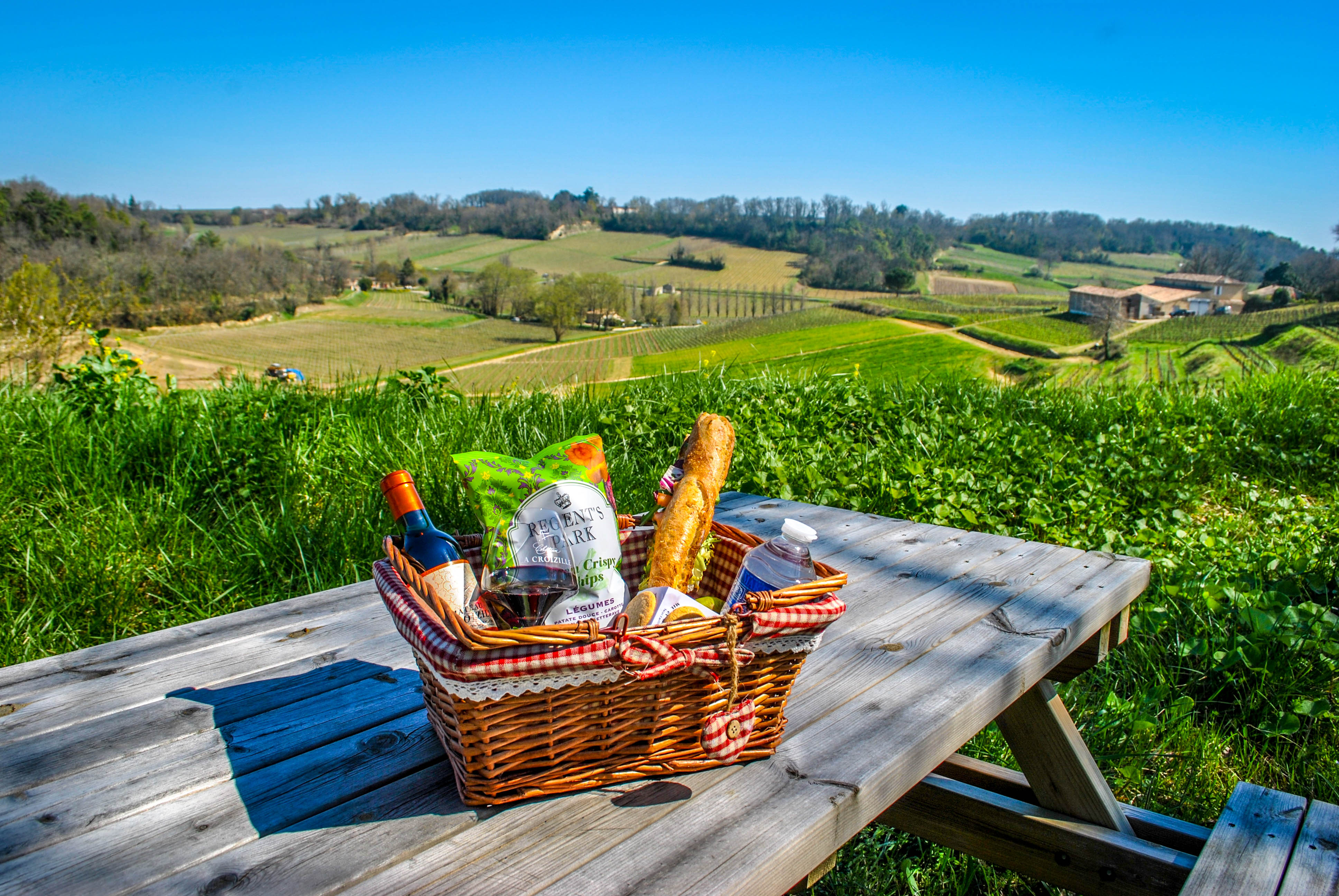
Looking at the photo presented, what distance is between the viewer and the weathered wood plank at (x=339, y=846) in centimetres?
78

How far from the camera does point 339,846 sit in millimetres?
842

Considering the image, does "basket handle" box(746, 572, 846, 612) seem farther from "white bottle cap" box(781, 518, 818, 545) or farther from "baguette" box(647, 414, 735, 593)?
"baguette" box(647, 414, 735, 593)

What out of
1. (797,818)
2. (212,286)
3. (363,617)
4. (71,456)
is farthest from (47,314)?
(212,286)

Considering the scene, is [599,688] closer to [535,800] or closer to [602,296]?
[535,800]

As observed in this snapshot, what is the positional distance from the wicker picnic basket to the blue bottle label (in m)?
0.08

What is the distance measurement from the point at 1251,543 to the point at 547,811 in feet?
12.9

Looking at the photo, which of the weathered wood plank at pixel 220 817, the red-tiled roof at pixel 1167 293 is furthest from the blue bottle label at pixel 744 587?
the red-tiled roof at pixel 1167 293

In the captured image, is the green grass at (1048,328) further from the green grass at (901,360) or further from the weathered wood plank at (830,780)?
the weathered wood plank at (830,780)

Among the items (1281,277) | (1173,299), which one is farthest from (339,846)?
(1173,299)

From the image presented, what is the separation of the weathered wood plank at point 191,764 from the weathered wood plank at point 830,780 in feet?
1.26

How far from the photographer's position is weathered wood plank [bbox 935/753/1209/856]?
1.50m

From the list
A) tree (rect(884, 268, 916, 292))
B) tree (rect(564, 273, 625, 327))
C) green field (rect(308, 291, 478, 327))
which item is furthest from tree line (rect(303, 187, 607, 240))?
tree (rect(884, 268, 916, 292))

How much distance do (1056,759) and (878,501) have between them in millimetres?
2346

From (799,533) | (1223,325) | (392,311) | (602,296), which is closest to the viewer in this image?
(799,533)
